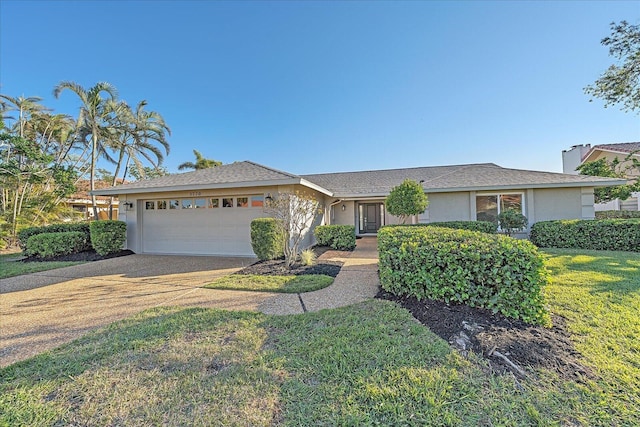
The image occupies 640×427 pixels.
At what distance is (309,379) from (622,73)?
15.2 meters

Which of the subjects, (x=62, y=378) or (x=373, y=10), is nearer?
(x=62, y=378)

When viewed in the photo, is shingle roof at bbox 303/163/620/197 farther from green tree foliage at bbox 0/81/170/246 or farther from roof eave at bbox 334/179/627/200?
green tree foliage at bbox 0/81/170/246

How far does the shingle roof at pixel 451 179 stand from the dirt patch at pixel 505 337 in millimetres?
8292

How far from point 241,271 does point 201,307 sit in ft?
8.71

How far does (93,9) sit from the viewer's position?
8.05 meters

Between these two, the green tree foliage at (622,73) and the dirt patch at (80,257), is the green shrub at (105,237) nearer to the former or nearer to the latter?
the dirt patch at (80,257)

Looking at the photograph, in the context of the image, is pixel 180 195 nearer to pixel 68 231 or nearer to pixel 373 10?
pixel 68 231

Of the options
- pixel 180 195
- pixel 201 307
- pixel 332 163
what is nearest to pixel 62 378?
pixel 201 307

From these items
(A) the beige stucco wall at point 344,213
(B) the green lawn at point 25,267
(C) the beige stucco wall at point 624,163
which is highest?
(C) the beige stucco wall at point 624,163

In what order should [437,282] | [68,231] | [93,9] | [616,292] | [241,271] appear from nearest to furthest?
[437,282], [616,292], [241,271], [93,9], [68,231]

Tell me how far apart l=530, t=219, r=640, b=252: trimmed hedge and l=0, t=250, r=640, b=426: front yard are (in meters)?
6.98

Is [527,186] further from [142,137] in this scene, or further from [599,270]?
[142,137]

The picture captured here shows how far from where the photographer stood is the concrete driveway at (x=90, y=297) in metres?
3.45

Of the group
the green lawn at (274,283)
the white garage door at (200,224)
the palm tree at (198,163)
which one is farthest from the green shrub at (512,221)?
the palm tree at (198,163)
